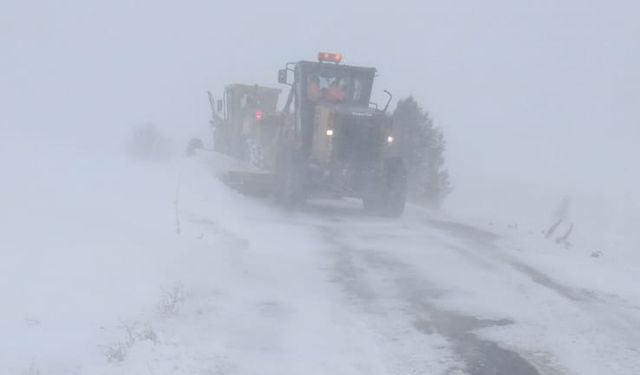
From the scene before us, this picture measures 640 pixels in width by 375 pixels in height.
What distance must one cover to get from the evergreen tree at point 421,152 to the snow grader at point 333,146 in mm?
12454

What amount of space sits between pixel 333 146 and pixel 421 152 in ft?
56.6

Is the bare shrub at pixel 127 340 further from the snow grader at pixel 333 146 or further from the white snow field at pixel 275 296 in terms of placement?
the snow grader at pixel 333 146

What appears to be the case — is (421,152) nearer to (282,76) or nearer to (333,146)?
(282,76)

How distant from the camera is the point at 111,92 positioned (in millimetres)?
80000

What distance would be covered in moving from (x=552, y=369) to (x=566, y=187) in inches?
1859

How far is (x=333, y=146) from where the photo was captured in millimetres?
19719

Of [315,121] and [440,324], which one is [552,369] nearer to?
[440,324]

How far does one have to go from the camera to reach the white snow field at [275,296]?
7.66 meters

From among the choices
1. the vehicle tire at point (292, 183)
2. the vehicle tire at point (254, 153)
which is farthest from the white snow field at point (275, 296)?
the vehicle tire at point (254, 153)

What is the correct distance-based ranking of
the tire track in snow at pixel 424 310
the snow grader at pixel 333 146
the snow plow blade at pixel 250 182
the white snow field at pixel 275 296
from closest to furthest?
the white snow field at pixel 275 296 < the tire track in snow at pixel 424 310 < the snow grader at pixel 333 146 < the snow plow blade at pixel 250 182

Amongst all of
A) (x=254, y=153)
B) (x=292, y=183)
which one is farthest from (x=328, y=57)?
(x=254, y=153)

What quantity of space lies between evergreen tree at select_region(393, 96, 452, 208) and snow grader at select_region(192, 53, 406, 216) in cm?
1245

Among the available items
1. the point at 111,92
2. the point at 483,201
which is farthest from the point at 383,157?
the point at 111,92

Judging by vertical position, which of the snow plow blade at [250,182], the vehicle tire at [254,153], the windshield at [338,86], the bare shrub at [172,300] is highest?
the windshield at [338,86]
